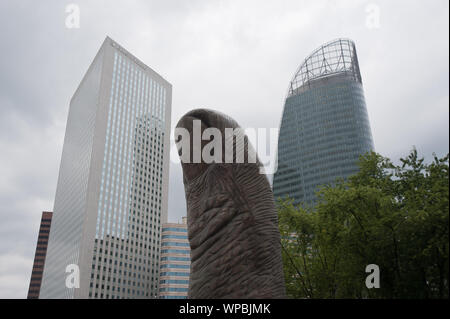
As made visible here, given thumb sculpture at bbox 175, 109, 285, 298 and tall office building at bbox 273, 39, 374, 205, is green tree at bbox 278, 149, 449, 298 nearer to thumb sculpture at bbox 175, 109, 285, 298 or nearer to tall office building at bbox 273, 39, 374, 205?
thumb sculpture at bbox 175, 109, 285, 298

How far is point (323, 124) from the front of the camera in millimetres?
99688

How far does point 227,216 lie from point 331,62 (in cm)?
10182

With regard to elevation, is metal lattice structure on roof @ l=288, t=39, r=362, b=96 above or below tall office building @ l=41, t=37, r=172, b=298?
above

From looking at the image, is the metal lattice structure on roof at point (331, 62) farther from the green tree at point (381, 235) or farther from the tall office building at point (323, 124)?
the green tree at point (381, 235)

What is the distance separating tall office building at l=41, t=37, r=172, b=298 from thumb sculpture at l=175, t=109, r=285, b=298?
250ft

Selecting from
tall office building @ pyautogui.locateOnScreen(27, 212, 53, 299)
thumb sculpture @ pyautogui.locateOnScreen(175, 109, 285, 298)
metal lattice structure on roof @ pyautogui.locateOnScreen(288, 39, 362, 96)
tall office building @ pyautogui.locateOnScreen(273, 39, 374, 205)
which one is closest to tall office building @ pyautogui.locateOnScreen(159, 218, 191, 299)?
tall office building @ pyautogui.locateOnScreen(273, 39, 374, 205)

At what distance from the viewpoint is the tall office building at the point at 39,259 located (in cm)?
12212

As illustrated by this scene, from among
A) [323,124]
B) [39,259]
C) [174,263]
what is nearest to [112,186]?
[174,263]

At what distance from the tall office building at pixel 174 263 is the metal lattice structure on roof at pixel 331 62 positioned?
5515 cm

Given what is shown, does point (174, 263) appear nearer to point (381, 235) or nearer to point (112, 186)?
point (112, 186)

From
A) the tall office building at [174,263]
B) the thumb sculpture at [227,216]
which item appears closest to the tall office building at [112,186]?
the tall office building at [174,263]

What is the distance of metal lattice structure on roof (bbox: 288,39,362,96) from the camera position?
9812 cm
